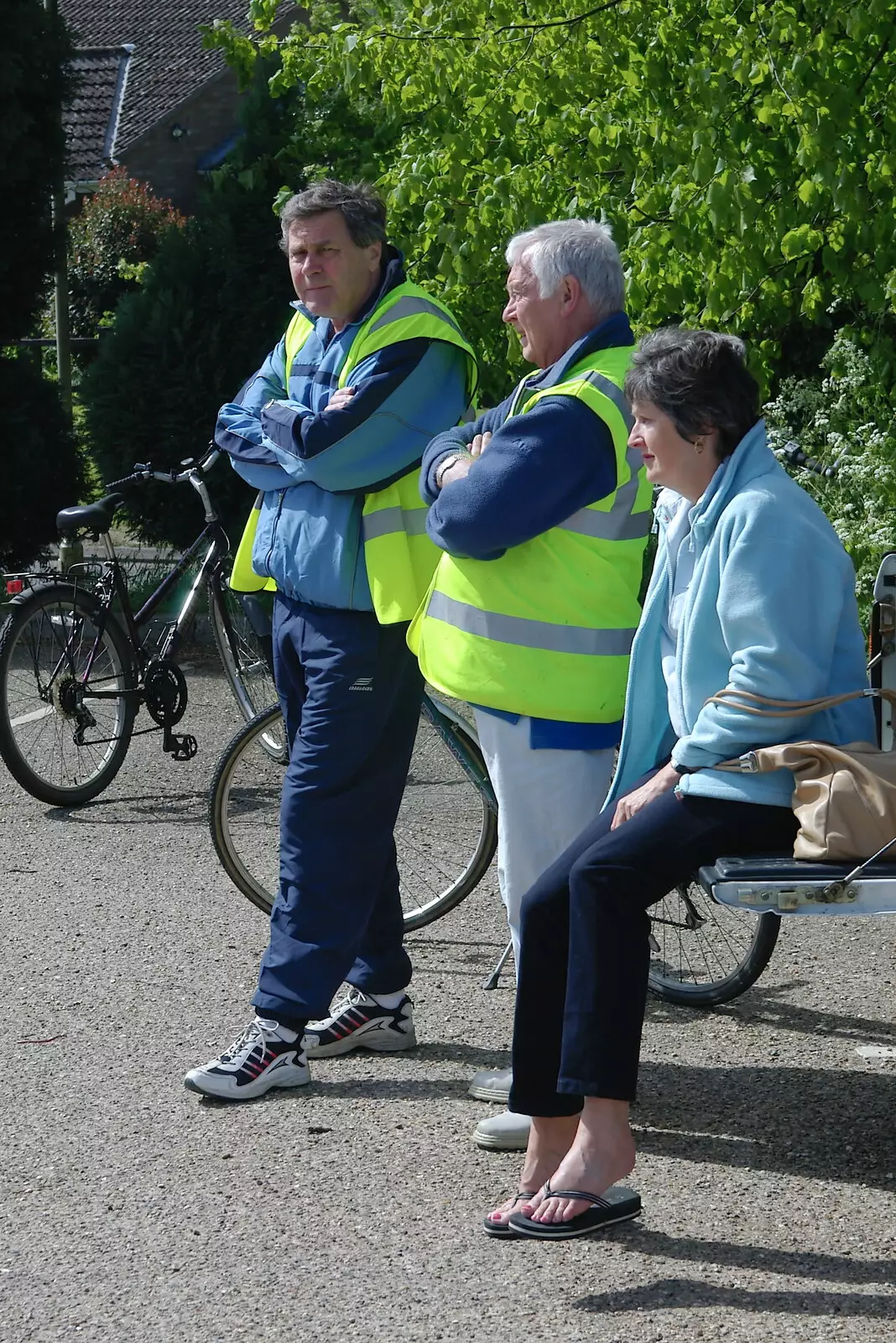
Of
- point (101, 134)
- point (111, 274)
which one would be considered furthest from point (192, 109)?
point (111, 274)

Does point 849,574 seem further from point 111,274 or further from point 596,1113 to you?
point 111,274

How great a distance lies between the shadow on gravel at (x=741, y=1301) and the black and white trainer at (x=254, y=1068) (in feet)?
4.21

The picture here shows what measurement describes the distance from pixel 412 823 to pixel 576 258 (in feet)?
8.25

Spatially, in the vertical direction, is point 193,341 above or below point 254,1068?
above

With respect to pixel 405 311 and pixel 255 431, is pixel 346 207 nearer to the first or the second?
pixel 405 311

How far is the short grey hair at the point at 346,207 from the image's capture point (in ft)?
14.5

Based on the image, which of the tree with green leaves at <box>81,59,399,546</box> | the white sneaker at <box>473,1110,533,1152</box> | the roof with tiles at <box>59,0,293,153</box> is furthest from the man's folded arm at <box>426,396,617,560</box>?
the roof with tiles at <box>59,0,293,153</box>

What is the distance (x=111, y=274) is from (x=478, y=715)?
27.0m

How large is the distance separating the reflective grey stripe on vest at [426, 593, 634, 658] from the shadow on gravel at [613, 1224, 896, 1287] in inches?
47.1

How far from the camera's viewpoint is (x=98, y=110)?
141 feet

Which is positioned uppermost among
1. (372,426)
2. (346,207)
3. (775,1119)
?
(346,207)

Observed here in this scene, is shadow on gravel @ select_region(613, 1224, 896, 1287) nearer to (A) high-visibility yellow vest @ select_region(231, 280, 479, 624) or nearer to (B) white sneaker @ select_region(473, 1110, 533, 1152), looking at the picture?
(B) white sneaker @ select_region(473, 1110, 533, 1152)

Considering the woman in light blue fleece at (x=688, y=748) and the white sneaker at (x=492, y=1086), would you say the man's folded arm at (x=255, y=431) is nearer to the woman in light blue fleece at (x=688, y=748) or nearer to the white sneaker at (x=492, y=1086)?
the woman in light blue fleece at (x=688, y=748)

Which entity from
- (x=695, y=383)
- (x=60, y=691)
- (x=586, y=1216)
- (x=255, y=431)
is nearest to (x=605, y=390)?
(x=695, y=383)
